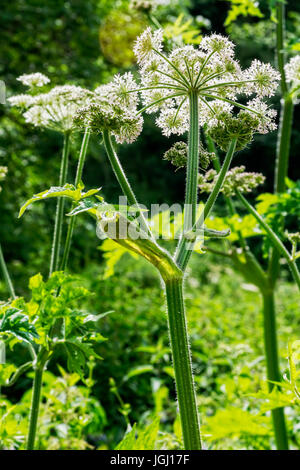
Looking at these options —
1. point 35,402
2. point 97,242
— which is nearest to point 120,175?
point 35,402

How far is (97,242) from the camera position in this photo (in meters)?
6.51

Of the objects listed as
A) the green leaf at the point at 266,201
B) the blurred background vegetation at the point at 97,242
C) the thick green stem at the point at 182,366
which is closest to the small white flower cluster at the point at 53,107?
the thick green stem at the point at 182,366

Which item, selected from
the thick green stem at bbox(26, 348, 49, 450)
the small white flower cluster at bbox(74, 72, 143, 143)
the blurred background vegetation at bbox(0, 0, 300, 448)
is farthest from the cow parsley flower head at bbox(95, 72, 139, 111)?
the blurred background vegetation at bbox(0, 0, 300, 448)

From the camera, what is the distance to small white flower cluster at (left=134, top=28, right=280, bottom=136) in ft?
3.29

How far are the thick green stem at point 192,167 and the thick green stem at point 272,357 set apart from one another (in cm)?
112

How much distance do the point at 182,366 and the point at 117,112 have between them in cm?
55

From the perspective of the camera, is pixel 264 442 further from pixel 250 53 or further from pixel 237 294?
pixel 250 53

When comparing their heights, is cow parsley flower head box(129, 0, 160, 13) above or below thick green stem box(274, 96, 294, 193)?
above

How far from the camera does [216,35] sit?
1011 millimetres

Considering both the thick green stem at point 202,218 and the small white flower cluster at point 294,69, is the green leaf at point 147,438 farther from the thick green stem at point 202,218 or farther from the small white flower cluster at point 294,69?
the small white flower cluster at point 294,69

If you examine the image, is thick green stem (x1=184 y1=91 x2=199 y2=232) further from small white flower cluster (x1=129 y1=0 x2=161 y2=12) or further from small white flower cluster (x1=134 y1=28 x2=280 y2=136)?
small white flower cluster (x1=129 y1=0 x2=161 y2=12)

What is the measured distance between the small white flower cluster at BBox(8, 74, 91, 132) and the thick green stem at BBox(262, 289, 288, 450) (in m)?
1.13

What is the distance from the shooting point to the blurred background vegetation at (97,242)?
11.6 feet

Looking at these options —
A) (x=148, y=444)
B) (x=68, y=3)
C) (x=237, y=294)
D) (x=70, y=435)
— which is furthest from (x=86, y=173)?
(x=148, y=444)
